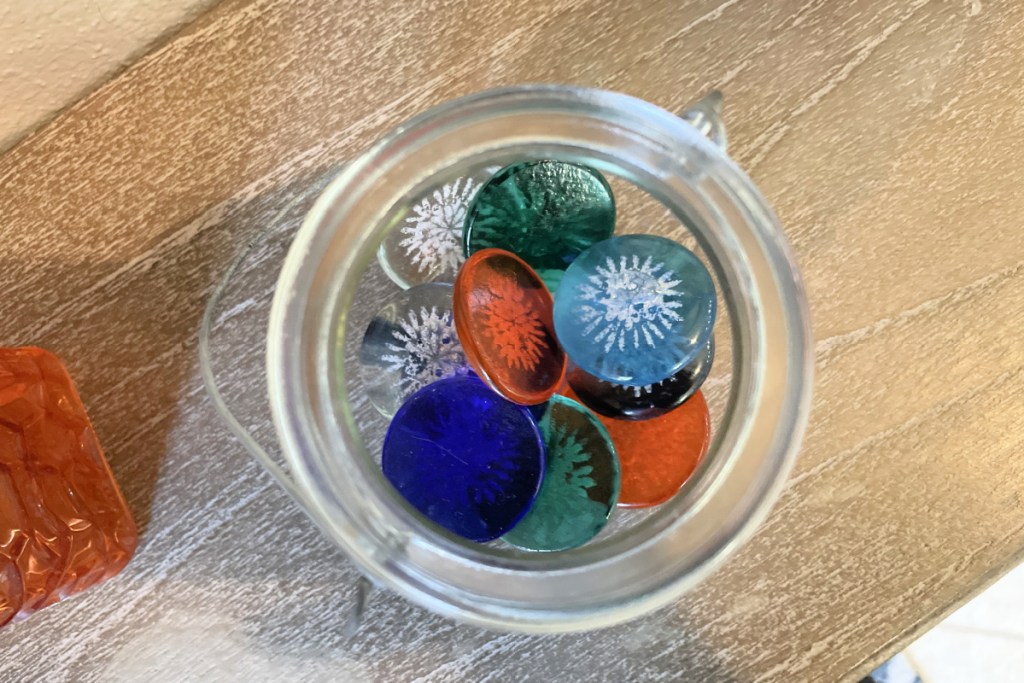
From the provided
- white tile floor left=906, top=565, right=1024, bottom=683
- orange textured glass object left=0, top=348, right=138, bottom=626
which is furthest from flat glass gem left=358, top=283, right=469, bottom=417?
white tile floor left=906, top=565, right=1024, bottom=683

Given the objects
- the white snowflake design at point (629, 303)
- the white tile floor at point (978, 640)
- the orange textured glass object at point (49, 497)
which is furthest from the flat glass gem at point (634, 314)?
the white tile floor at point (978, 640)

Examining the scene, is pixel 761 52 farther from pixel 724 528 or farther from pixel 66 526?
pixel 66 526

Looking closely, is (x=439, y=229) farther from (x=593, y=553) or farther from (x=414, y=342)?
(x=593, y=553)

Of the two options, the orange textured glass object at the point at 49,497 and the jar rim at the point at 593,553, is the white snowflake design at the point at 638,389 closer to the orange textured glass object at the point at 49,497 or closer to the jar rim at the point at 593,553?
the jar rim at the point at 593,553

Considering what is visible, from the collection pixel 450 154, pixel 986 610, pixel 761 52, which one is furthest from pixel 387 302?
pixel 986 610

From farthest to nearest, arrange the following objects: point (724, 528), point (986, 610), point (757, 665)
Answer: point (986, 610) < point (757, 665) < point (724, 528)

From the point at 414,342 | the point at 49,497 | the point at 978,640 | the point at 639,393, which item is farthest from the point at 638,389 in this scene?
the point at 978,640
